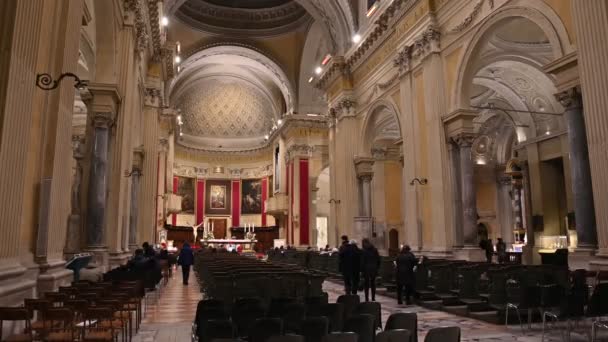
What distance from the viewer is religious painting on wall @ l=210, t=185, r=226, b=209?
35688mm

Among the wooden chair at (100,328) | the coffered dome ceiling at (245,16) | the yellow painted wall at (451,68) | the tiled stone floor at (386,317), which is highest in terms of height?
the coffered dome ceiling at (245,16)

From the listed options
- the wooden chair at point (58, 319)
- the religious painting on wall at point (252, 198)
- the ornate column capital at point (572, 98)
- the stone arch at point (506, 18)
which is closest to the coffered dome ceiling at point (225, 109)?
the religious painting on wall at point (252, 198)

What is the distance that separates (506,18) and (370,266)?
626cm

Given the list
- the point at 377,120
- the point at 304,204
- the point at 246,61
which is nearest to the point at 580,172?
the point at 377,120

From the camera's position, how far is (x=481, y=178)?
2358 cm

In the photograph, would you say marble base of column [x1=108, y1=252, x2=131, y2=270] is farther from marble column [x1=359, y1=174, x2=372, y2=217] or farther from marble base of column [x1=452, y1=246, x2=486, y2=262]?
marble column [x1=359, y1=174, x2=372, y2=217]

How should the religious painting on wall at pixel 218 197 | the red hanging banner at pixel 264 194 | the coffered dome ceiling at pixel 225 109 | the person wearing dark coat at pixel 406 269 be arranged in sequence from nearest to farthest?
the person wearing dark coat at pixel 406 269, the red hanging banner at pixel 264 194, the coffered dome ceiling at pixel 225 109, the religious painting on wall at pixel 218 197

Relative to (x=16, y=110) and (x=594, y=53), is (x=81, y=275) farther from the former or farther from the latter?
(x=594, y=53)

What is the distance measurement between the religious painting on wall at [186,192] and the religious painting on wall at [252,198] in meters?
3.83

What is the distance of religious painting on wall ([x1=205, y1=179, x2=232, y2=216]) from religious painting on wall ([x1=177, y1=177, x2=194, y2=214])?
1114mm

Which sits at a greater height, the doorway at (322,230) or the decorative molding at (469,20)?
the decorative molding at (469,20)

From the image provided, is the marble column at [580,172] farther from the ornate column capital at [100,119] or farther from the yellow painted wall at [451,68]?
the ornate column capital at [100,119]

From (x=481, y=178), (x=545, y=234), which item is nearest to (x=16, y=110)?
(x=545, y=234)

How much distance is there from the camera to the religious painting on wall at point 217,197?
35.6m
